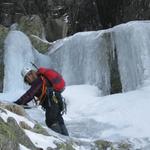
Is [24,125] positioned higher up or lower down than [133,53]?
lower down

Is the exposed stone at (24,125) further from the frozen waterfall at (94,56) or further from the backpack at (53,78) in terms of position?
the frozen waterfall at (94,56)

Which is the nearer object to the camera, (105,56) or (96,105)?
(96,105)

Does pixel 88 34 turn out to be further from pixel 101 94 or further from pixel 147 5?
pixel 147 5

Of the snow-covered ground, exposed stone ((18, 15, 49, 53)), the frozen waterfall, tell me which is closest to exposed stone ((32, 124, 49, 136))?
the snow-covered ground

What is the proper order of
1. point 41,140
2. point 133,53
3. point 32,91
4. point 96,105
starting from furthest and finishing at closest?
point 133,53, point 96,105, point 32,91, point 41,140

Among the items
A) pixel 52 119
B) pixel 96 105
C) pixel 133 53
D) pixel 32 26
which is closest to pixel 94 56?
pixel 133 53

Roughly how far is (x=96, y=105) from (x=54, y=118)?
3920 millimetres

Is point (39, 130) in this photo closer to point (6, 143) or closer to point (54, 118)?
point (54, 118)

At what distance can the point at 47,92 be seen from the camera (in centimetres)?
692

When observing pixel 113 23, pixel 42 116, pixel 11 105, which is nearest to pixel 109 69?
pixel 42 116

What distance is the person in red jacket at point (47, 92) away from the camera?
6809 millimetres

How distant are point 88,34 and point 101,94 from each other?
6.55 feet

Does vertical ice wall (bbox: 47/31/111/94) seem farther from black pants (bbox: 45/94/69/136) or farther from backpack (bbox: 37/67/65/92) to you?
backpack (bbox: 37/67/65/92)

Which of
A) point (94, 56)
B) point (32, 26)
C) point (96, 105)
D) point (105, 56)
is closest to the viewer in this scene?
point (96, 105)
